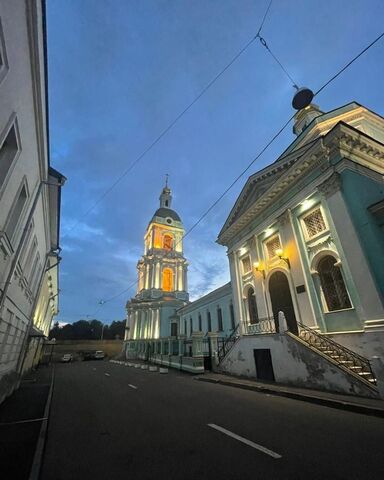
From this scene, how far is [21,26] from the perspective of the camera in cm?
527

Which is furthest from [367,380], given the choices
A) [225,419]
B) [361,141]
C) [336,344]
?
[361,141]

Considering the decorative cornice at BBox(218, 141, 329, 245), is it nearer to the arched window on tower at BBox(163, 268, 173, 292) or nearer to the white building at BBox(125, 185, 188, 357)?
the white building at BBox(125, 185, 188, 357)

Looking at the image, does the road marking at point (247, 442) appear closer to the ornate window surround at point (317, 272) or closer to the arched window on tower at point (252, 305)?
the ornate window surround at point (317, 272)

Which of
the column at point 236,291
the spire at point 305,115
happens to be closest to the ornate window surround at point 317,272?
the column at point 236,291

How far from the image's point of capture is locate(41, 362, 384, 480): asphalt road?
3629 millimetres

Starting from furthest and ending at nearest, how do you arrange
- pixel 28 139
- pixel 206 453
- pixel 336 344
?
1. pixel 336 344
2. pixel 28 139
3. pixel 206 453

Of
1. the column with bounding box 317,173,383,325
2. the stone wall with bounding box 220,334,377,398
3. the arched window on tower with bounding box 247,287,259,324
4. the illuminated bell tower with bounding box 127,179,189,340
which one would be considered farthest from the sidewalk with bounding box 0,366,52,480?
the illuminated bell tower with bounding box 127,179,189,340

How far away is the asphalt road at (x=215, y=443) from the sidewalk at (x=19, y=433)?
1.15 feet

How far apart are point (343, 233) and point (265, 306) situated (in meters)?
7.21

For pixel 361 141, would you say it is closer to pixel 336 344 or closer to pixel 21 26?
pixel 336 344

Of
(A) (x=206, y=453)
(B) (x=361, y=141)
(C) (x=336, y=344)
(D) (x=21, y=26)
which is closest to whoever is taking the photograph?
(A) (x=206, y=453)

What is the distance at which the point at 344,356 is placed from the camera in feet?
33.2

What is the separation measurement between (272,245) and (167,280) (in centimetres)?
3965

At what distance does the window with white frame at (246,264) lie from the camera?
761 inches
